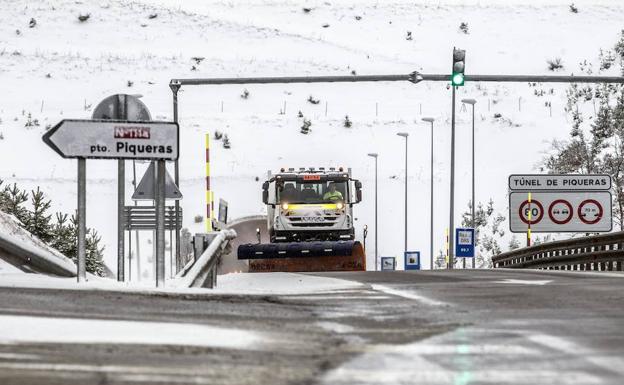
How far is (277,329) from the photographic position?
27.6 feet

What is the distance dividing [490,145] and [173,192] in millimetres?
54225

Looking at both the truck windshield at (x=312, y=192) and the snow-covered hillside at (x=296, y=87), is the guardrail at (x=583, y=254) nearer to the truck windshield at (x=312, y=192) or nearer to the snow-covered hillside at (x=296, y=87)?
the truck windshield at (x=312, y=192)

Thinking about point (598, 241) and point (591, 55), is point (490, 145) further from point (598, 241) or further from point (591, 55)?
point (598, 241)

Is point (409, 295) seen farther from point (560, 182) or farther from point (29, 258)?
point (560, 182)

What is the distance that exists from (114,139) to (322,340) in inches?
227

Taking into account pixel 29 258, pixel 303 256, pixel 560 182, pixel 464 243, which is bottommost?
pixel 464 243

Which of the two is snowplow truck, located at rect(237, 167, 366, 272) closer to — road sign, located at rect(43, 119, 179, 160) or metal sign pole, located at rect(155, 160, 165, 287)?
metal sign pole, located at rect(155, 160, 165, 287)

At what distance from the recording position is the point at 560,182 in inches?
1275

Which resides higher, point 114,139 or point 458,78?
point 458,78

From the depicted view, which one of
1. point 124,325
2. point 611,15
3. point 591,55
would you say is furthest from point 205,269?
point 611,15

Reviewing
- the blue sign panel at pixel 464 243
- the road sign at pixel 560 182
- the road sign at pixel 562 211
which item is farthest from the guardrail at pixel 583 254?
the blue sign panel at pixel 464 243

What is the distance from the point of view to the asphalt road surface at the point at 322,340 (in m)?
6.12

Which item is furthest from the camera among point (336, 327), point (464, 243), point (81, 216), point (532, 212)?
point (464, 243)

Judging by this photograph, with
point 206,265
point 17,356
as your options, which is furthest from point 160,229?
point 17,356
